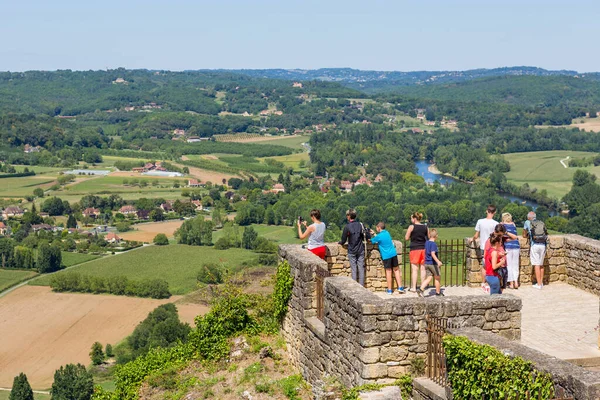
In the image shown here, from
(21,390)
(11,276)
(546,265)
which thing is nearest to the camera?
(546,265)

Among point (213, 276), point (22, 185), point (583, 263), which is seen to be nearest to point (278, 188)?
point (22, 185)

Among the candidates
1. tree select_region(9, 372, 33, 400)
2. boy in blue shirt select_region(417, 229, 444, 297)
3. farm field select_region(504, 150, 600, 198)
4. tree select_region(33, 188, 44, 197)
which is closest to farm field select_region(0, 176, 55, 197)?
tree select_region(33, 188, 44, 197)

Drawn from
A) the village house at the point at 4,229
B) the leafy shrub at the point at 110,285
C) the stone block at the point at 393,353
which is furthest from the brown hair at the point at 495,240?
the village house at the point at 4,229

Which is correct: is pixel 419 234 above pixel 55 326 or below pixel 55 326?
above

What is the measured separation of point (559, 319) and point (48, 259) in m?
94.1

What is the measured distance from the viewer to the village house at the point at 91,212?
136m

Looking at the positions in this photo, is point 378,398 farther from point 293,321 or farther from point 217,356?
point 217,356

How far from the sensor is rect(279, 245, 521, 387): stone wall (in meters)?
9.78

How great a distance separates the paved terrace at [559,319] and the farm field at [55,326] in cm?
4952

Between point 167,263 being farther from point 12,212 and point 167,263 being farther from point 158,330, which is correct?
point 12,212

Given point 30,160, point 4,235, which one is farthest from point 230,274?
point 30,160

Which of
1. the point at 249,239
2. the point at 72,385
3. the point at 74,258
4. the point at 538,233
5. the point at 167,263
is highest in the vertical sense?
the point at 538,233

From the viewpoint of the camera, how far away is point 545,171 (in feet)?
500

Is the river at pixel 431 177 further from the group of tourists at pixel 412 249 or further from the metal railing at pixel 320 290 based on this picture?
the metal railing at pixel 320 290
